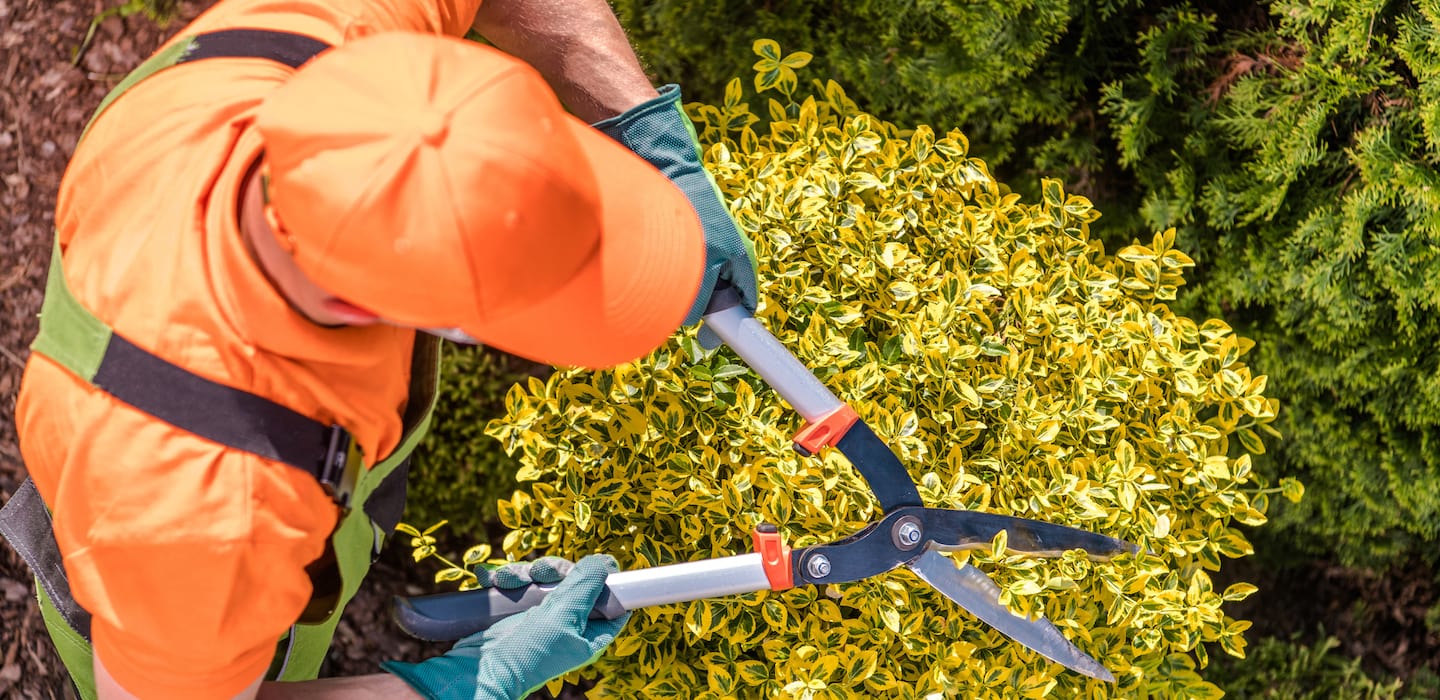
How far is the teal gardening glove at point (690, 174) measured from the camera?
1.77m

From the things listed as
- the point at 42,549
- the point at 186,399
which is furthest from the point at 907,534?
the point at 42,549

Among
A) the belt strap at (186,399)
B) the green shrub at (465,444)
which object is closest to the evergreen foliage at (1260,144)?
the green shrub at (465,444)

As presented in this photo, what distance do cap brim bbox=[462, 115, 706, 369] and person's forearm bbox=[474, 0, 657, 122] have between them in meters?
0.58

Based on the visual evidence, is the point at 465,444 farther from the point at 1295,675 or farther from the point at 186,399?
the point at 1295,675

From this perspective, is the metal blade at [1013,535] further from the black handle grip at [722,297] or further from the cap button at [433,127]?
the cap button at [433,127]

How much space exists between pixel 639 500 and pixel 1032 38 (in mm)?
1419

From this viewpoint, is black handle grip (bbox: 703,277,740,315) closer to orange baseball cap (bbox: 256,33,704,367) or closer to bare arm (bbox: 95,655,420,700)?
orange baseball cap (bbox: 256,33,704,367)

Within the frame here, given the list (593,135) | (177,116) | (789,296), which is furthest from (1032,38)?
(177,116)

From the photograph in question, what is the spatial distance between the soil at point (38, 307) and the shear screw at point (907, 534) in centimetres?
169

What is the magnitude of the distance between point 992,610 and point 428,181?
1.30m

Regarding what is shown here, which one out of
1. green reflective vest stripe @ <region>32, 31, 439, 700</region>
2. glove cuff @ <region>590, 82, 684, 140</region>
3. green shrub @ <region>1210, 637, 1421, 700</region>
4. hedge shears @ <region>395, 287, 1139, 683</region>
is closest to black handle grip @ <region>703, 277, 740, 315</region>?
hedge shears @ <region>395, 287, 1139, 683</region>

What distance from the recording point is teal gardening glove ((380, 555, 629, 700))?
5.72ft

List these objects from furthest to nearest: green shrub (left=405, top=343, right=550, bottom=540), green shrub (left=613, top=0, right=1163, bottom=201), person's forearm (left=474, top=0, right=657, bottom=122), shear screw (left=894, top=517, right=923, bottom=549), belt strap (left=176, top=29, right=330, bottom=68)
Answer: green shrub (left=405, top=343, right=550, bottom=540) → green shrub (left=613, top=0, right=1163, bottom=201) → person's forearm (left=474, top=0, right=657, bottom=122) → shear screw (left=894, top=517, right=923, bottom=549) → belt strap (left=176, top=29, right=330, bottom=68)

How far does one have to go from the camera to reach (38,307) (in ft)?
9.53
